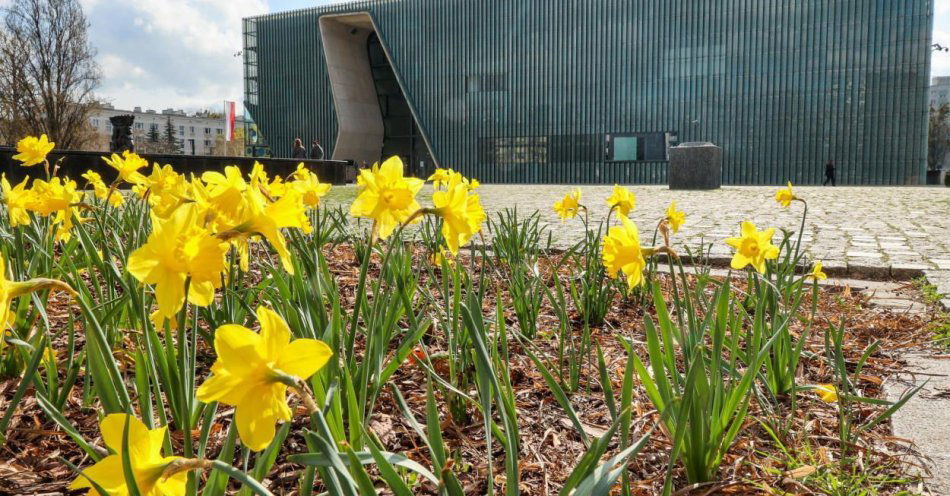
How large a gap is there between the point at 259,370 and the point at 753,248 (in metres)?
1.39

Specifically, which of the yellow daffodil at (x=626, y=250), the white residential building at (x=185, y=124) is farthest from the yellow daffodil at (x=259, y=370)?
the white residential building at (x=185, y=124)

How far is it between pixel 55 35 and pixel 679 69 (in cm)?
3164

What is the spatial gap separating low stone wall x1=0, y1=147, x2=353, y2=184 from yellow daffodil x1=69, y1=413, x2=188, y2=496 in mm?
5506

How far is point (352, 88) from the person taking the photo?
149ft

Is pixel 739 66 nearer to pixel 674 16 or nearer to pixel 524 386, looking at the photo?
pixel 674 16

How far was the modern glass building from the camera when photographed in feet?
121

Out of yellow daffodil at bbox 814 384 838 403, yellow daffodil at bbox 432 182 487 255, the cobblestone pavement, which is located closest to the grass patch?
the cobblestone pavement

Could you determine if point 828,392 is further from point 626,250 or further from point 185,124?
point 185,124

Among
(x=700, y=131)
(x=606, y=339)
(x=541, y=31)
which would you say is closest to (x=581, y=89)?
(x=541, y=31)

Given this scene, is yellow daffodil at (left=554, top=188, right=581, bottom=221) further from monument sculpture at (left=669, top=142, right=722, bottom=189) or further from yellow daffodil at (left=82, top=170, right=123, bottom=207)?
monument sculpture at (left=669, top=142, right=722, bottom=189)

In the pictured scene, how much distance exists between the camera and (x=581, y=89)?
41.2 m

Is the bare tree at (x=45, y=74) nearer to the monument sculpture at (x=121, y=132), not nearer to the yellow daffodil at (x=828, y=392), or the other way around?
the monument sculpture at (x=121, y=132)

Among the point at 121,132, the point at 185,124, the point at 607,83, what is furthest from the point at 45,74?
the point at 185,124

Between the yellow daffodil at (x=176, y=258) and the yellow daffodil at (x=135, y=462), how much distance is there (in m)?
0.14
